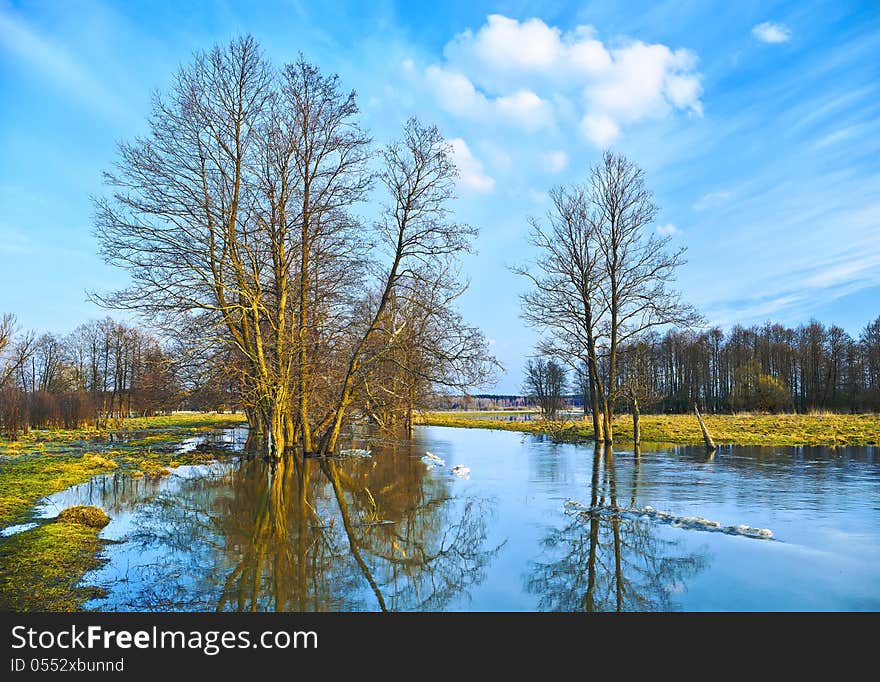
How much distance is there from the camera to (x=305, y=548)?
7.51 m

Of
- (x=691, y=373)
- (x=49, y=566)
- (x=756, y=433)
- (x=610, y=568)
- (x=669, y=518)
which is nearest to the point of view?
(x=49, y=566)

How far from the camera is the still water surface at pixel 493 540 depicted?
5695 millimetres

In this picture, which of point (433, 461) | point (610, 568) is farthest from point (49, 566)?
point (433, 461)

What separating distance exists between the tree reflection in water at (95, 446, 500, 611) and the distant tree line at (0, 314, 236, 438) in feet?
19.8

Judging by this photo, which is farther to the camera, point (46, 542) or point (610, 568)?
point (46, 542)

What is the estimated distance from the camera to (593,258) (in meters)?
25.5

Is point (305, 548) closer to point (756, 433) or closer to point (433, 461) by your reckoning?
point (433, 461)

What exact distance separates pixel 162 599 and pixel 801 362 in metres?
73.0

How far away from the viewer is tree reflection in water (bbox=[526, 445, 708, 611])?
560cm

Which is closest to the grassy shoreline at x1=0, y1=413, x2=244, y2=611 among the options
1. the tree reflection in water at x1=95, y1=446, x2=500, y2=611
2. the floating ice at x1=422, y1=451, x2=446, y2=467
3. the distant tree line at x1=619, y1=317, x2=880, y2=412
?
the tree reflection in water at x1=95, y1=446, x2=500, y2=611

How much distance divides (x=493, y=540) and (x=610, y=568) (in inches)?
75.6

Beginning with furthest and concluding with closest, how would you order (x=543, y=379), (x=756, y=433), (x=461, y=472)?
(x=543, y=379) < (x=756, y=433) < (x=461, y=472)

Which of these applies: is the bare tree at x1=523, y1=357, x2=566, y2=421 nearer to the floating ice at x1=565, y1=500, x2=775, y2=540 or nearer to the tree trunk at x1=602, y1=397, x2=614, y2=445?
the tree trunk at x1=602, y1=397, x2=614, y2=445
